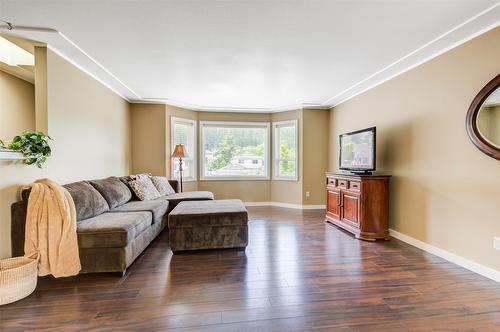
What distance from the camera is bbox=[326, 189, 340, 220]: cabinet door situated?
416cm

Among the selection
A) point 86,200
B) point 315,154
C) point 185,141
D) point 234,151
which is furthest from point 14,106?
point 315,154

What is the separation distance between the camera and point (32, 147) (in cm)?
234

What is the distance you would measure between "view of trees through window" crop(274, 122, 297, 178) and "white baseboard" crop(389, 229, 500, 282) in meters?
2.81

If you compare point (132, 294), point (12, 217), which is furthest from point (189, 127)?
point (132, 294)

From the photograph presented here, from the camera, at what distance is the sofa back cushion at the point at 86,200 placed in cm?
261

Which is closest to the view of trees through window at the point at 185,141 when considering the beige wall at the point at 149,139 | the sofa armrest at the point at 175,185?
the beige wall at the point at 149,139

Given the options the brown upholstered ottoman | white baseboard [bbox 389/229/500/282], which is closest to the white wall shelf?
the brown upholstered ottoman

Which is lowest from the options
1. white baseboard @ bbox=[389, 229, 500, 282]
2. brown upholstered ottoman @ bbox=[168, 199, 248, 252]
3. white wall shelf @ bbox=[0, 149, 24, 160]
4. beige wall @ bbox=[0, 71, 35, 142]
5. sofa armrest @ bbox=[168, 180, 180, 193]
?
white baseboard @ bbox=[389, 229, 500, 282]

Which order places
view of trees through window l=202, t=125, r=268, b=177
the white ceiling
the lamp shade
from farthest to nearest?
view of trees through window l=202, t=125, r=268, b=177 < the lamp shade < the white ceiling

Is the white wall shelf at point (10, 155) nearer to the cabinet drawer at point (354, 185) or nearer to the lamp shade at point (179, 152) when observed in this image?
the lamp shade at point (179, 152)

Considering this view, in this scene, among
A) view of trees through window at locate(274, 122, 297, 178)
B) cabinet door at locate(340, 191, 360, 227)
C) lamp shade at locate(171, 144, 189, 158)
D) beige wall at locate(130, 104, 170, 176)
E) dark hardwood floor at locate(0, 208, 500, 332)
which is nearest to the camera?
dark hardwood floor at locate(0, 208, 500, 332)

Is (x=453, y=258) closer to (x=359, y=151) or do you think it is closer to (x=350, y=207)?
(x=350, y=207)

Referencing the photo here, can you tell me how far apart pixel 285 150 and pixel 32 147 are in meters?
4.73

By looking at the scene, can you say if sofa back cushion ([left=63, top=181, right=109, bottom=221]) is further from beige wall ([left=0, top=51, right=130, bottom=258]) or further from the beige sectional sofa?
beige wall ([left=0, top=51, right=130, bottom=258])
